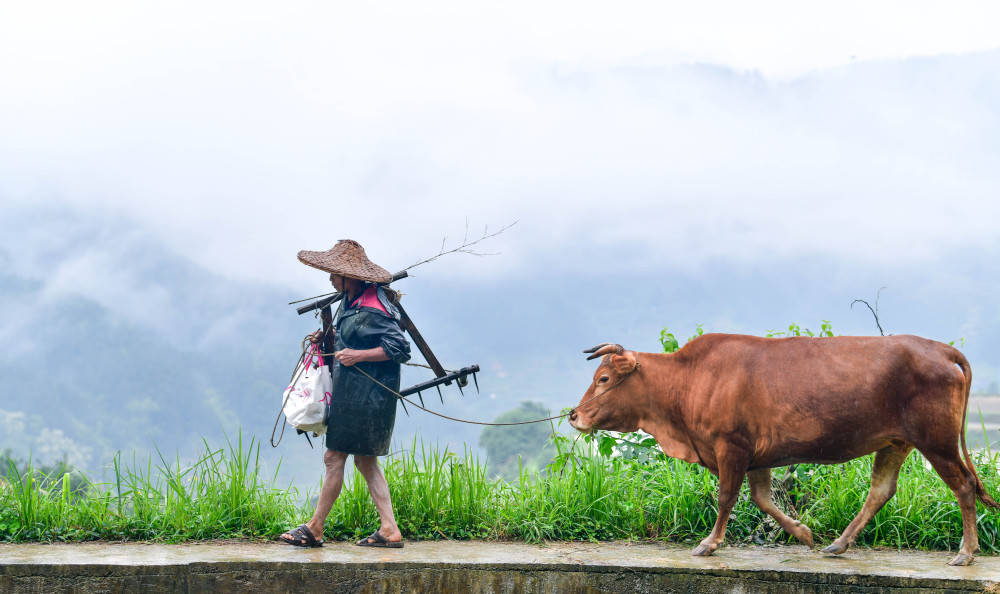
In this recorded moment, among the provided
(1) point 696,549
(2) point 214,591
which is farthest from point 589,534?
(2) point 214,591

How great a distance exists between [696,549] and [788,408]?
3.67 feet

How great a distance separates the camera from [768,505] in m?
6.08

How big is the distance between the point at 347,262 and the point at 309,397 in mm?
920

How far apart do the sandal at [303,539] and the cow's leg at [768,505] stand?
2847 mm

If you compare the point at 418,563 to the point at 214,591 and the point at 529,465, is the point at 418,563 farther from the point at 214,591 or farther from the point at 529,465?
the point at 529,465

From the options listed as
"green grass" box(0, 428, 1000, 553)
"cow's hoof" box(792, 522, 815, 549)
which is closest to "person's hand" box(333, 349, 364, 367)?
"green grass" box(0, 428, 1000, 553)

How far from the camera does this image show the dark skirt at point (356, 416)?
20.5 feet

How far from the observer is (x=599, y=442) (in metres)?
7.67

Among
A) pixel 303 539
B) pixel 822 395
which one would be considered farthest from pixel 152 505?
pixel 822 395

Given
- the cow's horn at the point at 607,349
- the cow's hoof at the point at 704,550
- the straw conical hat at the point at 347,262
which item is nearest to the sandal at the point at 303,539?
the straw conical hat at the point at 347,262

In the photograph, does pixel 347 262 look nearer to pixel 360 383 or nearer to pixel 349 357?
pixel 349 357

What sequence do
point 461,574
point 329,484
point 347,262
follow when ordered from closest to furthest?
1. point 461,574
2. point 329,484
3. point 347,262

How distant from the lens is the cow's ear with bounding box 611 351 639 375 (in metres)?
6.16

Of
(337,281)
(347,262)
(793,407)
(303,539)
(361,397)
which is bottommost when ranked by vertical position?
(303,539)
